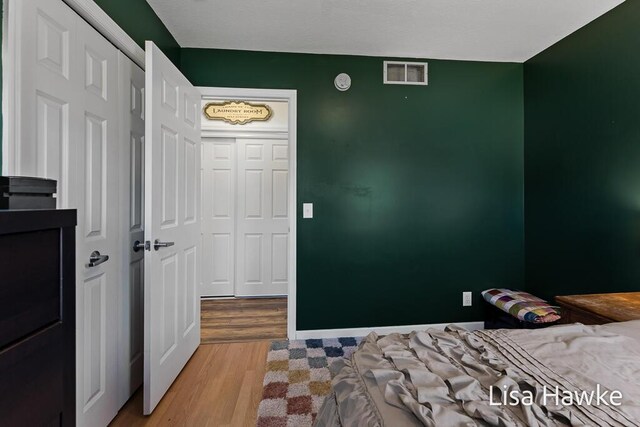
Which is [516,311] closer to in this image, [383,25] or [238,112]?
[383,25]

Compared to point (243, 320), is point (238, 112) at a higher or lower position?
higher

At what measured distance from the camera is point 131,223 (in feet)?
5.99

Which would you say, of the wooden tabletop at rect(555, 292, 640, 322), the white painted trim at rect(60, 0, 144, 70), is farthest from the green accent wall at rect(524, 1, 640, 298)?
the white painted trim at rect(60, 0, 144, 70)

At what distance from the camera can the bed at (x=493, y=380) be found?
0.68m

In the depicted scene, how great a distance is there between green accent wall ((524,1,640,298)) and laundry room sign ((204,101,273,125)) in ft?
8.97

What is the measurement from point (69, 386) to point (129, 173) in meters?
1.35

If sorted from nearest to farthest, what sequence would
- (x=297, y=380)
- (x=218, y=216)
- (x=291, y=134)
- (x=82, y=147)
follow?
1. (x=82, y=147)
2. (x=297, y=380)
3. (x=291, y=134)
4. (x=218, y=216)

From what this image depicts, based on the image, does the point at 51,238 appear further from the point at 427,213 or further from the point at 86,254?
the point at 427,213

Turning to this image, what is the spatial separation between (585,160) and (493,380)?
2.20 meters

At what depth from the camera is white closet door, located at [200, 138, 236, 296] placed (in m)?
3.79

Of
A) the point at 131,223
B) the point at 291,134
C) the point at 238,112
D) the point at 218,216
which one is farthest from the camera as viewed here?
the point at 218,216

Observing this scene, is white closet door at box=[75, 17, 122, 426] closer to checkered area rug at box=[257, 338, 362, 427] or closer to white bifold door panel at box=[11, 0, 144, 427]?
white bifold door panel at box=[11, 0, 144, 427]

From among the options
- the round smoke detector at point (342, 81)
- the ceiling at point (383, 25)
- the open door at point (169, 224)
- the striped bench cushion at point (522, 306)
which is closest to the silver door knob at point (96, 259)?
the open door at point (169, 224)

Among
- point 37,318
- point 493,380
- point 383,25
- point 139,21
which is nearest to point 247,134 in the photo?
point 139,21
